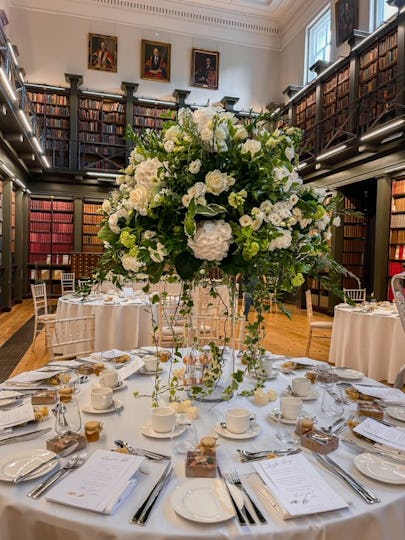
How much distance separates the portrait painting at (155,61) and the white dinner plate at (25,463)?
39.4 ft

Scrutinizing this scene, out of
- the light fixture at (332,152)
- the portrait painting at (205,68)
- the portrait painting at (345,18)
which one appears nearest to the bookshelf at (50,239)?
the portrait painting at (205,68)

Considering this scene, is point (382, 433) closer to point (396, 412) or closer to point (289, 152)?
point (396, 412)

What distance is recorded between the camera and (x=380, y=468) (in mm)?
1067

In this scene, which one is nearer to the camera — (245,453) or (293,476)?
(293,476)

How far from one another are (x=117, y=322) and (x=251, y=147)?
346 cm

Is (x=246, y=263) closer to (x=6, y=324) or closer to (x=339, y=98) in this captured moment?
(x=6, y=324)

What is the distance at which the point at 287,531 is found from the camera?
33.1 inches

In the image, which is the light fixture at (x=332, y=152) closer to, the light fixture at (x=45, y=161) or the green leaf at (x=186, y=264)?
the light fixture at (x=45, y=161)

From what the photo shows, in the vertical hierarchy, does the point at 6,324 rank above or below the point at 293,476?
below

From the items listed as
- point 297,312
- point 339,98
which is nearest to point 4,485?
point 297,312

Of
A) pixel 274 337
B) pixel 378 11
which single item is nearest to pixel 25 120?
pixel 274 337

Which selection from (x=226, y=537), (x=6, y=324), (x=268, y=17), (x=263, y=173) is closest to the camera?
(x=226, y=537)

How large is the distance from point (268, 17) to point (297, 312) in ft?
30.1

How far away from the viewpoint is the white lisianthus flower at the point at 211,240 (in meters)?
1.21
